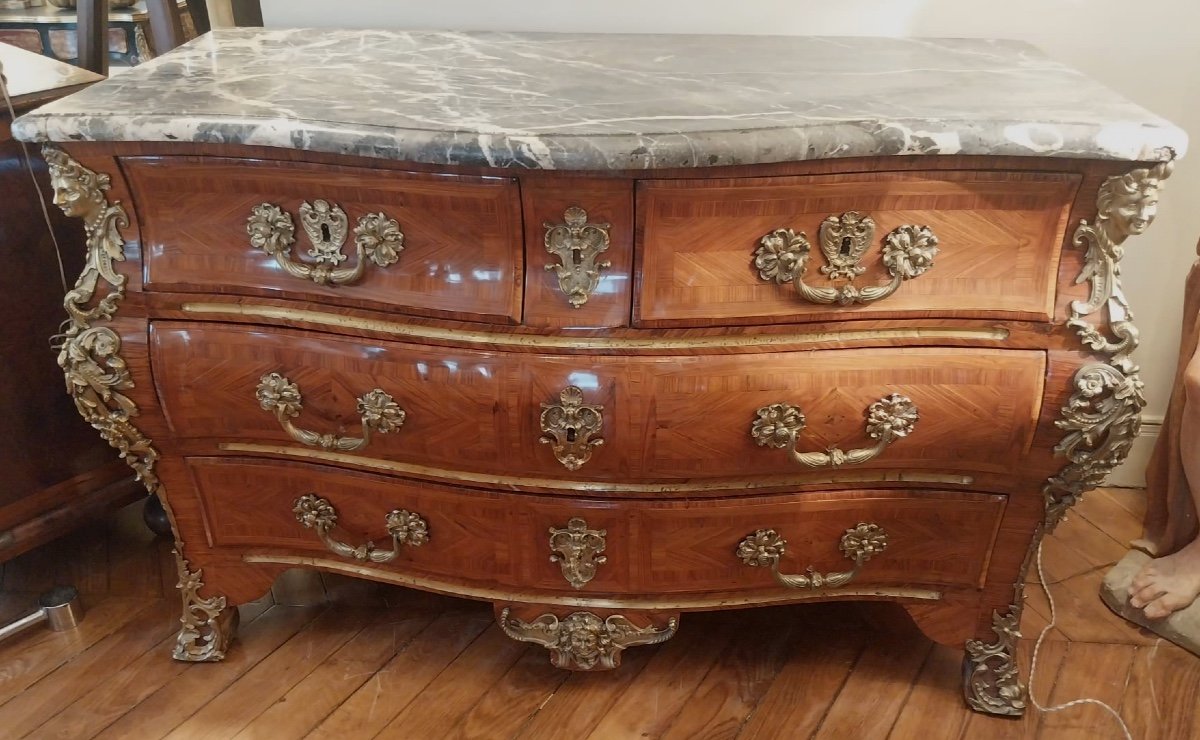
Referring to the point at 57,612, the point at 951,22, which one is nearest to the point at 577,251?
the point at 951,22

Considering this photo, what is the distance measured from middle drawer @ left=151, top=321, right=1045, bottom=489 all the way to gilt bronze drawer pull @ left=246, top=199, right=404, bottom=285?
0.09m

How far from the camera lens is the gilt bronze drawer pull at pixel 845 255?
0.96 metres

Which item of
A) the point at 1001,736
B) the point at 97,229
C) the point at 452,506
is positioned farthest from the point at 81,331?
the point at 1001,736

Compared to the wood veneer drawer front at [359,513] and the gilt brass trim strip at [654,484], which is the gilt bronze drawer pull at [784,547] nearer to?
Result: the gilt brass trim strip at [654,484]

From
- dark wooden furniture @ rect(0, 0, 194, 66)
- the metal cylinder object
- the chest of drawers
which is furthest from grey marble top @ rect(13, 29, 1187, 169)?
the metal cylinder object

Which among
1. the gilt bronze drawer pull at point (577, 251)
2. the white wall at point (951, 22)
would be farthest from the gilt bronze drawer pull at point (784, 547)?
the white wall at point (951, 22)

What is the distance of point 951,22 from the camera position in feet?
4.60

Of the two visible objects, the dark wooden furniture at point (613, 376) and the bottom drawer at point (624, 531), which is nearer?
the dark wooden furniture at point (613, 376)

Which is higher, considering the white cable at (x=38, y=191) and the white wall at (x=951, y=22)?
the white wall at (x=951, y=22)

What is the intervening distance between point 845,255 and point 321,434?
0.66 metres

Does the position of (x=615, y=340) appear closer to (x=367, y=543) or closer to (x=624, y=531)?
(x=624, y=531)

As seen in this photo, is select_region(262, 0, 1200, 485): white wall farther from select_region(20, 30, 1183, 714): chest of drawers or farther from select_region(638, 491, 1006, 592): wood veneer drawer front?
select_region(638, 491, 1006, 592): wood veneer drawer front

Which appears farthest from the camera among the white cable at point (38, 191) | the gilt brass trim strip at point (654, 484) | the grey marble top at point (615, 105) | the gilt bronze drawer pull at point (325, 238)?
the white cable at point (38, 191)

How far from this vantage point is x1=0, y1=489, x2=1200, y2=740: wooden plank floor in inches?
49.8
